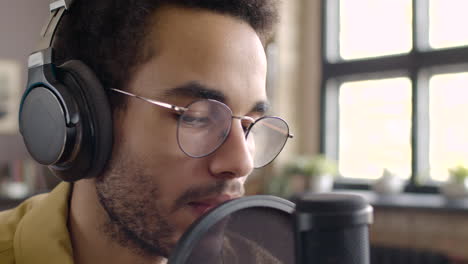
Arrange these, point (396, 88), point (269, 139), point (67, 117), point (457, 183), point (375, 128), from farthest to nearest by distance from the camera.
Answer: point (375, 128) → point (396, 88) → point (457, 183) → point (269, 139) → point (67, 117)

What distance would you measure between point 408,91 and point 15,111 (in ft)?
10.6

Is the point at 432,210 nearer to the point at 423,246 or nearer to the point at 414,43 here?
the point at 423,246

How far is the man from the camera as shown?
84cm

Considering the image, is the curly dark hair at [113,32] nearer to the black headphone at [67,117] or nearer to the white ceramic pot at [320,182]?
the black headphone at [67,117]

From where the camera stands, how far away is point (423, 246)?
336 cm

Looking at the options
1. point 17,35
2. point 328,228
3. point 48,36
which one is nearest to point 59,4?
point 48,36

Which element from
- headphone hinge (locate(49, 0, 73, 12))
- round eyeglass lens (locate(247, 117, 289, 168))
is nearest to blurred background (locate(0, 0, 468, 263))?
round eyeglass lens (locate(247, 117, 289, 168))

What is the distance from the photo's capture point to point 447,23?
3.66m

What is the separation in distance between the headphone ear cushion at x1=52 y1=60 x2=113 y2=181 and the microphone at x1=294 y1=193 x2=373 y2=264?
1.56 ft

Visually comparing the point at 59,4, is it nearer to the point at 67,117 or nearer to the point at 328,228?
the point at 67,117

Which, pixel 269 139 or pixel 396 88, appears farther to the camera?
pixel 396 88

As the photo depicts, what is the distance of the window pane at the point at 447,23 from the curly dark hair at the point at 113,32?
10.1 ft

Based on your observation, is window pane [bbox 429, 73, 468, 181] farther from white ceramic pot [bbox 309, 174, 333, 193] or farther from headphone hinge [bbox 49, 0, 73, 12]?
headphone hinge [bbox 49, 0, 73, 12]

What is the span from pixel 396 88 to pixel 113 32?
3.27 meters
